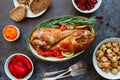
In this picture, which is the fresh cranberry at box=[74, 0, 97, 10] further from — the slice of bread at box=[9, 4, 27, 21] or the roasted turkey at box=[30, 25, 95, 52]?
the slice of bread at box=[9, 4, 27, 21]

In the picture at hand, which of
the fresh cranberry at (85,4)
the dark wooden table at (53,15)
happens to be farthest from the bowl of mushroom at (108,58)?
the fresh cranberry at (85,4)

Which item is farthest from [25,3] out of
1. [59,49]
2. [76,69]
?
[76,69]

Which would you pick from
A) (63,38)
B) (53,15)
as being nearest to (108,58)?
(63,38)

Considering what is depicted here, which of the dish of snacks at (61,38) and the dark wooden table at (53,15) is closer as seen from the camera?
the dish of snacks at (61,38)

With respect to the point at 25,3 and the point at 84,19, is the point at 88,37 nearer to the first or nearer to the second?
the point at 84,19

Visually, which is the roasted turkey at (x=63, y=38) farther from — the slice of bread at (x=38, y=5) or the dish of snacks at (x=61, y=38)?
the slice of bread at (x=38, y=5)

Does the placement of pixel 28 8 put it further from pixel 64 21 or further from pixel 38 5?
pixel 64 21

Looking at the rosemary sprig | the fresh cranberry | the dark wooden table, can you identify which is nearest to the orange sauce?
the dark wooden table
